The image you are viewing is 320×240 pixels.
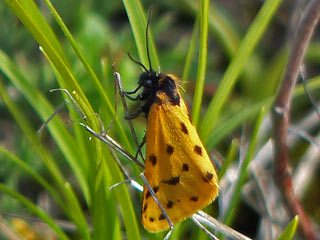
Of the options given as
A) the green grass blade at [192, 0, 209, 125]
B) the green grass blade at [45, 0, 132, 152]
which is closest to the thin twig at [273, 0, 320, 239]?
the green grass blade at [192, 0, 209, 125]

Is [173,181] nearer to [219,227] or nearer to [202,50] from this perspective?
[219,227]

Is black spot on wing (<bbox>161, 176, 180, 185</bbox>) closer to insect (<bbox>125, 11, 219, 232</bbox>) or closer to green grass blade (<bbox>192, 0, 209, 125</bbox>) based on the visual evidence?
insect (<bbox>125, 11, 219, 232</bbox>)

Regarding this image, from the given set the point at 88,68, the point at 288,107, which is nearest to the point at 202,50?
the point at 88,68

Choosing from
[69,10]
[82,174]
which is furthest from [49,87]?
[82,174]

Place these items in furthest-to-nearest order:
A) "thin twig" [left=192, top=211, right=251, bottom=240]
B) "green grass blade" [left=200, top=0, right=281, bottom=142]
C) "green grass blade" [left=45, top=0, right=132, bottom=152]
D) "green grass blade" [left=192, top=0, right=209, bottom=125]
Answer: "green grass blade" [left=200, top=0, right=281, bottom=142]
"thin twig" [left=192, top=211, right=251, bottom=240]
"green grass blade" [left=192, top=0, right=209, bottom=125]
"green grass blade" [left=45, top=0, right=132, bottom=152]

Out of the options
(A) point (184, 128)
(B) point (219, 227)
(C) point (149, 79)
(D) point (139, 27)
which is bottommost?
(B) point (219, 227)

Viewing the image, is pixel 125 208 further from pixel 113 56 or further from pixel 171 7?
pixel 171 7
